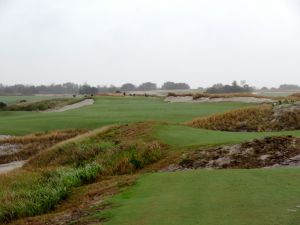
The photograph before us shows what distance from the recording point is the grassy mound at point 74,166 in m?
12.9

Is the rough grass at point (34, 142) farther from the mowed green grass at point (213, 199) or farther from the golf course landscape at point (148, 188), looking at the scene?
the mowed green grass at point (213, 199)

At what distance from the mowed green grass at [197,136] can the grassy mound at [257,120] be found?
287cm

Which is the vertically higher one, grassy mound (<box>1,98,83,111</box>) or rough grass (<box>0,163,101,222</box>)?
rough grass (<box>0,163,101,222</box>)

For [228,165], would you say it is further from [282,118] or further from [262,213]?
[282,118]

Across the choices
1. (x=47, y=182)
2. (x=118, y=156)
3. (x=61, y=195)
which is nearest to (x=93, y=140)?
(x=118, y=156)

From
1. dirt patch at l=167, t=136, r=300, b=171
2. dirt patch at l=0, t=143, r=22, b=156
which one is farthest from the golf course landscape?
dirt patch at l=0, t=143, r=22, b=156

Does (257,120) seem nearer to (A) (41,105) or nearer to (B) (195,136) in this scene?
(B) (195,136)

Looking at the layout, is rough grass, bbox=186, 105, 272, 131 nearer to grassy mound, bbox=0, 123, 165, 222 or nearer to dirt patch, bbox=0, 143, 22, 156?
grassy mound, bbox=0, 123, 165, 222

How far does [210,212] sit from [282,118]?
16415 mm

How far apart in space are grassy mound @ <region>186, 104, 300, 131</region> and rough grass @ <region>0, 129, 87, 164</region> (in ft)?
33.3

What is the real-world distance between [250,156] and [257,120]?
9.64m

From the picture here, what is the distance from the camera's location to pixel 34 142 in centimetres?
3250

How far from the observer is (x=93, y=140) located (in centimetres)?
2466

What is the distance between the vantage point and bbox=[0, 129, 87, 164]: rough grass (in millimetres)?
31125
